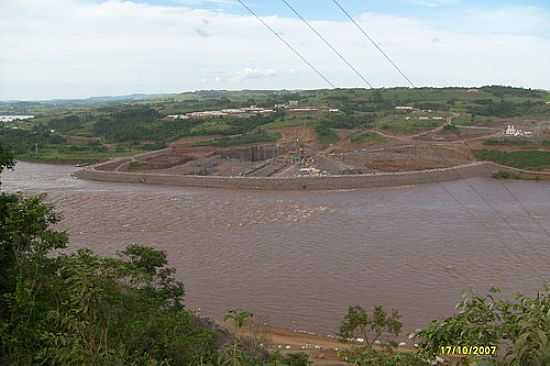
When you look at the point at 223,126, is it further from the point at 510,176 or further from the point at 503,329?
the point at 503,329

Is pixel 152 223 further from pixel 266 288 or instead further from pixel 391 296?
pixel 391 296

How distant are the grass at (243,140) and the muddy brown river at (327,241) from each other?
9.55 meters

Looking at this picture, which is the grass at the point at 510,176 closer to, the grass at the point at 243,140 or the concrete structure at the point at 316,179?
the concrete structure at the point at 316,179

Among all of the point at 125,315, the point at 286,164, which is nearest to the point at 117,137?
the point at 286,164

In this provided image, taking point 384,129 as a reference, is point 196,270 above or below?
below

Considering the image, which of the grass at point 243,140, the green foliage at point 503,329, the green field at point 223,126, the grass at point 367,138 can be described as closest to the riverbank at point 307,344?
the green foliage at point 503,329

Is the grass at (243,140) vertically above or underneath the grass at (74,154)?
above

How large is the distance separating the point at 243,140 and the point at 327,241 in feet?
64.8

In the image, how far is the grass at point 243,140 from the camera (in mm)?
33594

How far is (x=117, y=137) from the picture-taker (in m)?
39.8

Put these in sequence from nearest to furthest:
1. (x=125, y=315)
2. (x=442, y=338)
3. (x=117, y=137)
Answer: (x=442, y=338) → (x=125, y=315) → (x=117, y=137)

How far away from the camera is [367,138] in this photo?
3372cm

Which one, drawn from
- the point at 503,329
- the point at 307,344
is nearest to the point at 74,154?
the point at 307,344

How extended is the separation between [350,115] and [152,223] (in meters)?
26.4
